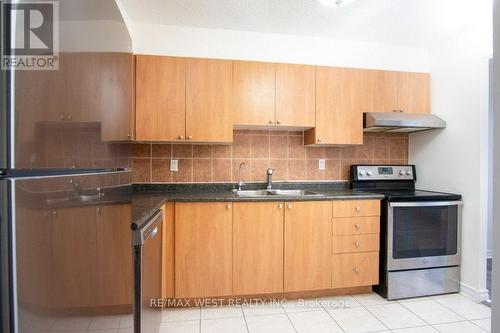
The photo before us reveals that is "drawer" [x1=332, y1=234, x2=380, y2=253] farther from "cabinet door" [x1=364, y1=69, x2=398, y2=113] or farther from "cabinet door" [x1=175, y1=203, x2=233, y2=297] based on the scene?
"cabinet door" [x1=364, y1=69, x2=398, y2=113]

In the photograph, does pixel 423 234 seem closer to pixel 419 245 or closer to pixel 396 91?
pixel 419 245

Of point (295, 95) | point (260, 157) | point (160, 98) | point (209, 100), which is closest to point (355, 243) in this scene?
point (260, 157)

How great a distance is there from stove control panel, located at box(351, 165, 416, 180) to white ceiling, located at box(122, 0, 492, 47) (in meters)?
1.40

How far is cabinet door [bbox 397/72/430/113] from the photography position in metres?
2.63

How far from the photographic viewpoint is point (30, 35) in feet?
1.51

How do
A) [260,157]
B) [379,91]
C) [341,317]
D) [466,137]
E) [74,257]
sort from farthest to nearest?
[260,157] → [379,91] → [466,137] → [341,317] → [74,257]

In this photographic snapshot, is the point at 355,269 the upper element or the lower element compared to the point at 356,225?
lower

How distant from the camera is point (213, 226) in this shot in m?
2.08

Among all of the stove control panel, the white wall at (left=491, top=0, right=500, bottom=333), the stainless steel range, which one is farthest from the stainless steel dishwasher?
the stove control panel

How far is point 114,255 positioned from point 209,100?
5.54 feet

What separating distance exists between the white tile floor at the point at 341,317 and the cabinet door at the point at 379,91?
72.4 inches

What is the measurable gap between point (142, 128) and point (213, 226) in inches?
42.0

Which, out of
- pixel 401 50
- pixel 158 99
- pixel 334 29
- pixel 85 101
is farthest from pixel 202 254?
pixel 401 50

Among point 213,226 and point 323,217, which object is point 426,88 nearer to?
point 323,217
